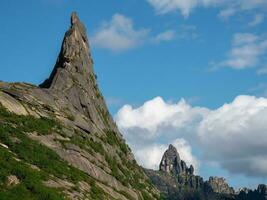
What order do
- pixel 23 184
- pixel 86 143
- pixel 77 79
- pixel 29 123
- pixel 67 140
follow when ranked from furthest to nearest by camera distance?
pixel 77 79, pixel 86 143, pixel 67 140, pixel 29 123, pixel 23 184

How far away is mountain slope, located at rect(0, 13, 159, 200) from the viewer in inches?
2611

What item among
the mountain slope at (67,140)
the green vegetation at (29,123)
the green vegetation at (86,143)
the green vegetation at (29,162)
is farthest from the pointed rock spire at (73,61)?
the green vegetation at (29,162)

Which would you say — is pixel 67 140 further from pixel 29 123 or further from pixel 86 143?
pixel 29 123

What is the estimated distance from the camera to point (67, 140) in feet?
279

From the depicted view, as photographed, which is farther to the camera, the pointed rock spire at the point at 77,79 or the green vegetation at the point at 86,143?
the pointed rock spire at the point at 77,79

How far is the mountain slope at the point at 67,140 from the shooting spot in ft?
218

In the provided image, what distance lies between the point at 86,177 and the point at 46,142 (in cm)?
848

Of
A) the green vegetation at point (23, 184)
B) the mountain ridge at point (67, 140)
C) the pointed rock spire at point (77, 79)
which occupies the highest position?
the pointed rock spire at point (77, 79)

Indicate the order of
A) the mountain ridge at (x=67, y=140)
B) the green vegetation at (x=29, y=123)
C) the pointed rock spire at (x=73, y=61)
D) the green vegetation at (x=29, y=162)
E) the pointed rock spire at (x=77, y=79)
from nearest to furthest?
the green vegetation at (x=29, y=162), the mountain ridge at (x=67, y=140), the green vegetation at (x=29, y=123), the pointed rock spire at (x=77, y=79), the pointed rock spire at (x=73, y=61)

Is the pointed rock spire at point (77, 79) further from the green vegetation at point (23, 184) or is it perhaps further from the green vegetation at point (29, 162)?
the green vegetation at point (23, 184)

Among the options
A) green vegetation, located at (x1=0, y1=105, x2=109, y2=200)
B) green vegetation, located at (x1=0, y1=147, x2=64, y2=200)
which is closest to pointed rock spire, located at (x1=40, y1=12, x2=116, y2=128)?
green vegetation, located at (x1=0, y1=105, x2=109, y2=200)

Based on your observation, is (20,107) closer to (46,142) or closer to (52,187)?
(46,142)

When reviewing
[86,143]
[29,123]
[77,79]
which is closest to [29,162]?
[29,123]

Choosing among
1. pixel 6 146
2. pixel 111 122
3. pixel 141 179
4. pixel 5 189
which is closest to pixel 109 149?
pixel 141 179
